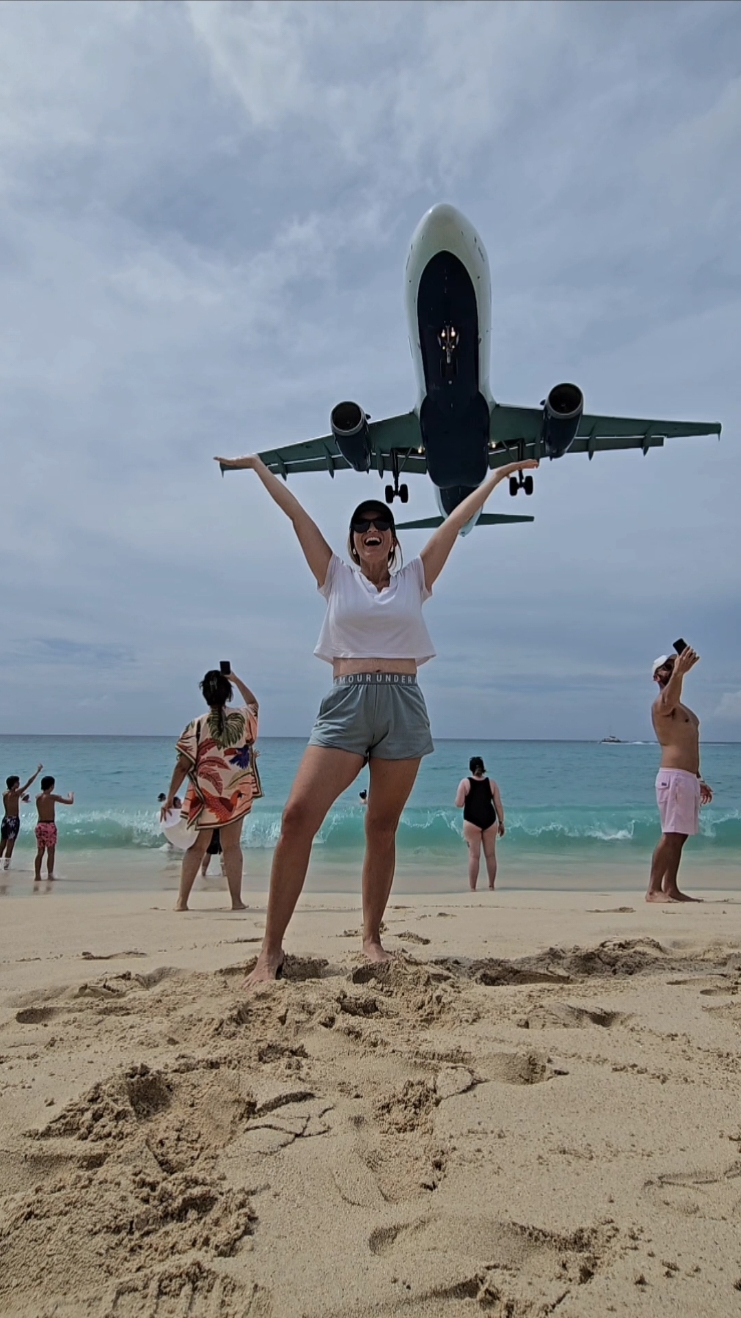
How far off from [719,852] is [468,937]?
1081cm

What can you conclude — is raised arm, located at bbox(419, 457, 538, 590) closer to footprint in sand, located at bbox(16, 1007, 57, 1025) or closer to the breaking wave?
footprint in sand, located at bbox(16, 1007, 57, 1025)

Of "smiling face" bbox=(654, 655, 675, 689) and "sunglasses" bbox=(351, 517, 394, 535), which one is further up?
"sunglasses" bbox=(351, 517, 394, 535)

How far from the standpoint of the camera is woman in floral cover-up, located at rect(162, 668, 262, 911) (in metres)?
4.89

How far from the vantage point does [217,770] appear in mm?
4930

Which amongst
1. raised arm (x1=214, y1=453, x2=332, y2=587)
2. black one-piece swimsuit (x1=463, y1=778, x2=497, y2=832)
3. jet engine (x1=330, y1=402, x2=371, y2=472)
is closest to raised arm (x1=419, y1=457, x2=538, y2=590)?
raised arm (x1=214, y1=453, x2=332, y2=587)

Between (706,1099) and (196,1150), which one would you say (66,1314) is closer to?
(196,1150)

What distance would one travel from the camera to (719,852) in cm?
1252

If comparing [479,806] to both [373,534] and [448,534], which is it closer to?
[448,534]

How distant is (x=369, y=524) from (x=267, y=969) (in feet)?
5.49

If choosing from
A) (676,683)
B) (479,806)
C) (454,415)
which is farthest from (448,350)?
(676,683)

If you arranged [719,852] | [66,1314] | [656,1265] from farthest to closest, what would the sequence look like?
1. [719,852]
2. [656,1265]
3. [66,1314]

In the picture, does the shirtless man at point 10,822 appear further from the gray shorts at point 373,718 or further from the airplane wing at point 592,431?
the airplane wing at point 592,431

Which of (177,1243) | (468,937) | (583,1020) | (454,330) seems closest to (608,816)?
(454,330)

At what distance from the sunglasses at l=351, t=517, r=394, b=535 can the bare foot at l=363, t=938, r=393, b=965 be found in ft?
5.19
